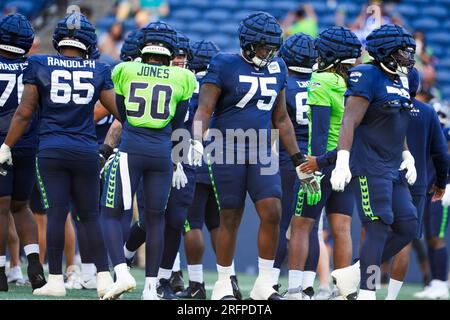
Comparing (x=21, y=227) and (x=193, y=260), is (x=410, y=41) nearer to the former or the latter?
(x=193, y=260)

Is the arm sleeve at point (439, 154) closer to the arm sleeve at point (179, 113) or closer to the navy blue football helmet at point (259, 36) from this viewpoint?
the navy blue football helmet at point (259, 36)

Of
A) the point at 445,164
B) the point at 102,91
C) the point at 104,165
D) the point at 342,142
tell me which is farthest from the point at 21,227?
the point at 445,164

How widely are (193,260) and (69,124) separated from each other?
1.70 meters

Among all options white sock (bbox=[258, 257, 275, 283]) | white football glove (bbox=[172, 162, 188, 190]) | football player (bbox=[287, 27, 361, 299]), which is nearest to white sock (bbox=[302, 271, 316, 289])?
football player (bbox=[287, 27, 361, 299])

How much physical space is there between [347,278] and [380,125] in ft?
3.52

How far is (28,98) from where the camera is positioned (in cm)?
739

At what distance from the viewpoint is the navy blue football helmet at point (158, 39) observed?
23.4 feet

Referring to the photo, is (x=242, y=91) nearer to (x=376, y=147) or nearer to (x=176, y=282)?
(x=376, y=147)

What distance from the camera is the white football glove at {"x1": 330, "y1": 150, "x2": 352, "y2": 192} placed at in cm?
678

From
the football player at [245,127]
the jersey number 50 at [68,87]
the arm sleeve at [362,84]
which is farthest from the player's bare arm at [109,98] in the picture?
the arm sleeve at [362,84]

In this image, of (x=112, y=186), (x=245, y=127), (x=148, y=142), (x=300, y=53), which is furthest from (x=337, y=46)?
(x=112, y=186)

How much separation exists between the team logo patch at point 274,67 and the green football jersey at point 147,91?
64cm

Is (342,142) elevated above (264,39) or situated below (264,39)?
below
